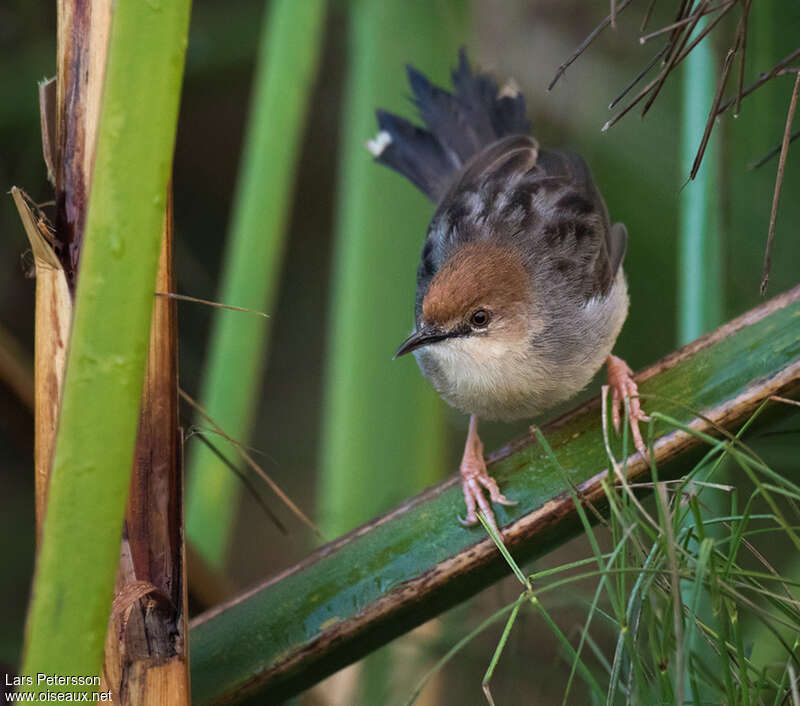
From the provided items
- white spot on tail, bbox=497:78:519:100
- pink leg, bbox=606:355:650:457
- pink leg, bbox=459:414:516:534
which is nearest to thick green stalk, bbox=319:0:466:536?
white spot on tail, bbox=497:78:519:100

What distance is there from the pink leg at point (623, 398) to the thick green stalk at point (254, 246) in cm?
92

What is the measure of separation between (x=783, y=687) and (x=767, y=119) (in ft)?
5.22

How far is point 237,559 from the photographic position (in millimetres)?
3900

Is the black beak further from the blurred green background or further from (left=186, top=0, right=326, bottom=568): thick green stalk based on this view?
(left=186, top=0, right=326, bottom=568): thick green stalk

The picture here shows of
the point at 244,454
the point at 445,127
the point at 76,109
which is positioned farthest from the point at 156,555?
the point at 445,127

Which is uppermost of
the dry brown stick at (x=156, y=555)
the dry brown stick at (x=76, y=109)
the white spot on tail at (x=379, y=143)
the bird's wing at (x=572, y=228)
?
the white spot on tail at (x=379, y=143)

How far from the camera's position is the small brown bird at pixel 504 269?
208cm

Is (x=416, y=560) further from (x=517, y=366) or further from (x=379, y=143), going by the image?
(x=379, y=143)

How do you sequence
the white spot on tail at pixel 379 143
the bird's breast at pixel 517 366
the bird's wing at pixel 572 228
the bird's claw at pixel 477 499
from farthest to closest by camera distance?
1. the white spot on tail at pixel 379 143
2. the bird's wing at pixel 572 228
3. the bird's breast at pixel 517 366
4. the bird's claw at pixel 477 499

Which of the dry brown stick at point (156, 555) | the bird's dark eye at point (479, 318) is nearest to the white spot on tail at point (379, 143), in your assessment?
the bird's dark eye at point (479, 318)

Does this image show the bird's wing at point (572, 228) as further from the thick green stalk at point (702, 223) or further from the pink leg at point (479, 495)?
the pink leg at point (479, 495)

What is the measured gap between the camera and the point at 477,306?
81.4 inches

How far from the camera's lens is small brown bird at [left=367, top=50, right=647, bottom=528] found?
2080 mm

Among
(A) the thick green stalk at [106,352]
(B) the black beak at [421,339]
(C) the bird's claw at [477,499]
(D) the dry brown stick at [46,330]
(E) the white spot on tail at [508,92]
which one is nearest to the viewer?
(A) the thick green stalk at [106,352]
